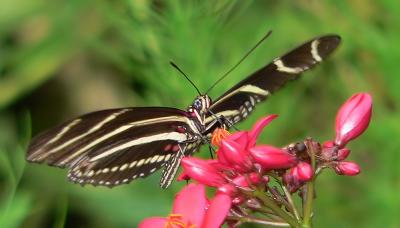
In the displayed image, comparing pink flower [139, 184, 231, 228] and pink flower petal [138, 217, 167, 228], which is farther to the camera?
pink flower petal [138, 217, 167, 228]

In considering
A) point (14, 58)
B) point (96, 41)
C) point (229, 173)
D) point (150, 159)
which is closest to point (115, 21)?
point (96, 41)

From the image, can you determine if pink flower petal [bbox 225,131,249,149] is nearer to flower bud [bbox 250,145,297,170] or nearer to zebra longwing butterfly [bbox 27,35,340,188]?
flower bud [bbox 250,145,297,170]

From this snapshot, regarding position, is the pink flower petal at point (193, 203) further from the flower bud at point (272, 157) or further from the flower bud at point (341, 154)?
the flower bud at point (341, 154)

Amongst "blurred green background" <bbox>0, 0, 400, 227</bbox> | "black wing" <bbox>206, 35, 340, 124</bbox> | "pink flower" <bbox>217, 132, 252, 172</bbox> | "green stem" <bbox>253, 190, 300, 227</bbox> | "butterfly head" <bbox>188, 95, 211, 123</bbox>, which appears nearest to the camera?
"green stem" <bbox>253, 190, 300, 227</bbox>

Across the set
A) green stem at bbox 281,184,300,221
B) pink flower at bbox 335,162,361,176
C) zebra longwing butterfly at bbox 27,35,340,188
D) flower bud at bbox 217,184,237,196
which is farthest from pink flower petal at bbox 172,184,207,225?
zebra longwing butterfly at bbox 27,35,340,188

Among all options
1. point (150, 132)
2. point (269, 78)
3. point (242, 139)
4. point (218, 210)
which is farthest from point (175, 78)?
point (218, 210)

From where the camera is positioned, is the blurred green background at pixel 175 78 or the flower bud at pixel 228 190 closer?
the flower bud at pixel 228 190

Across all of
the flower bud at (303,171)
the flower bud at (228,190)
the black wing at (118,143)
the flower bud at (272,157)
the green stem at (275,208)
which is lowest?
the green stem at (275,208)

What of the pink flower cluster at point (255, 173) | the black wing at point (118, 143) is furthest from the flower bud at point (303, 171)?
the black wing at point (118, 143)
